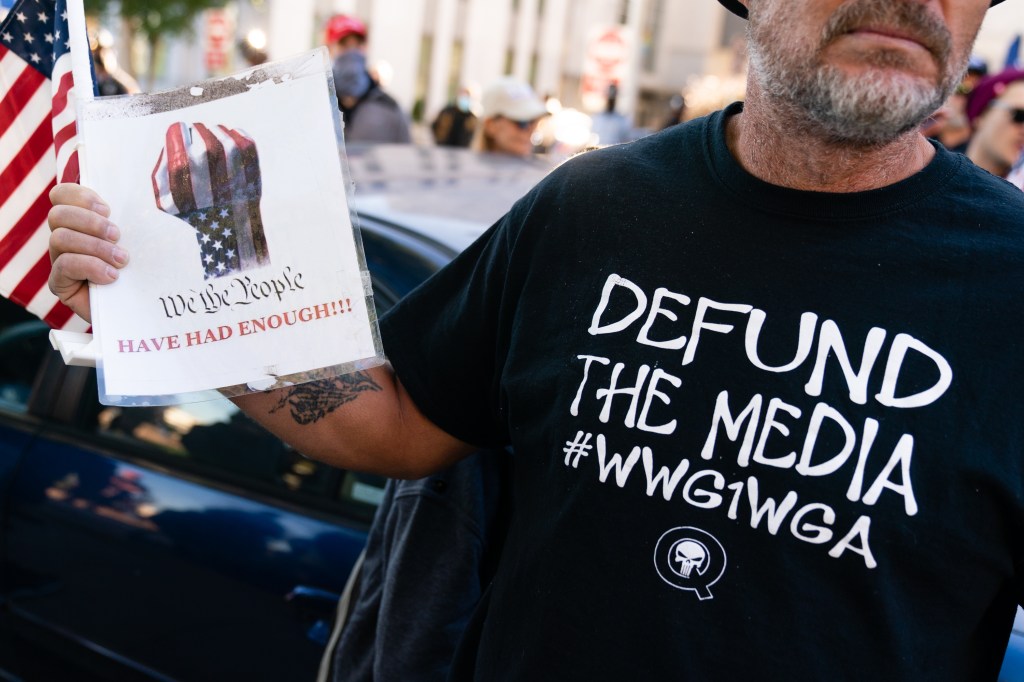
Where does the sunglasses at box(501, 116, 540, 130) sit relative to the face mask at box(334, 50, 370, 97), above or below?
above

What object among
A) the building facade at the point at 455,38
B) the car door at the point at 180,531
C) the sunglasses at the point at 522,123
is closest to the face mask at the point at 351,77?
the sunglasses at the point at 522,123

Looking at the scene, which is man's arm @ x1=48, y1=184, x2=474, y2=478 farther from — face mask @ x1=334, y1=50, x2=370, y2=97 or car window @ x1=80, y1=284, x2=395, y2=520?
face mask @ x1=334, y1=50, x2=370, y2=97

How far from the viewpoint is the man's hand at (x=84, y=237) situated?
1.45 meters

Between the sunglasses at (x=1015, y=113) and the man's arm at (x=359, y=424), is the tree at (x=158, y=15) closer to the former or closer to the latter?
the sunglasses at (x=1015, y=113)

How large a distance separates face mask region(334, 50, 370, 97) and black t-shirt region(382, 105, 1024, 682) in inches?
208

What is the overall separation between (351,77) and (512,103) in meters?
1.56

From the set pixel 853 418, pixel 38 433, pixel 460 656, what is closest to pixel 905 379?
pixel 853 418

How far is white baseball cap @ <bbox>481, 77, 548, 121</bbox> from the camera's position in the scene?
5336 millimetres

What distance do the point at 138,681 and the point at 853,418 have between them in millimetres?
1921

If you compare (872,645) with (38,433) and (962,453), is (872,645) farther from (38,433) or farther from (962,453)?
(38,433)

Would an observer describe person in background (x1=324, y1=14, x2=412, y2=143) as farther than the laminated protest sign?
Yes

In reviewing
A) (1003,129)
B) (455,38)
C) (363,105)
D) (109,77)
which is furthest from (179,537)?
(455,38)

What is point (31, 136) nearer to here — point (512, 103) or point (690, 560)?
point (690, 560)

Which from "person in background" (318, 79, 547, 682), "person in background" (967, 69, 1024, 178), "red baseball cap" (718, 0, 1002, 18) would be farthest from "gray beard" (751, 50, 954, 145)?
"person in background" (967, 69, 1024, 178)
